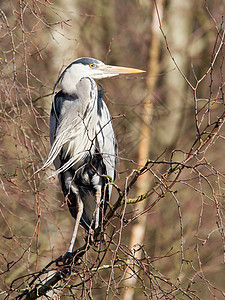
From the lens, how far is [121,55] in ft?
22.2

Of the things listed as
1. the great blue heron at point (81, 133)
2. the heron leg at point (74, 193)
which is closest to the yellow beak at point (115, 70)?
the great blue heron at point (81, 133)

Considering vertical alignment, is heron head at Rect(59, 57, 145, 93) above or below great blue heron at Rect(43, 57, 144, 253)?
above

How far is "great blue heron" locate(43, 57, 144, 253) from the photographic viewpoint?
Answer: 309 cm

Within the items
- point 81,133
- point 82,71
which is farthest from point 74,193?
point 82,71

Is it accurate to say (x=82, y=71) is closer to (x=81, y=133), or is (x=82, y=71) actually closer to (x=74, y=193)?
(x=81, y=133)

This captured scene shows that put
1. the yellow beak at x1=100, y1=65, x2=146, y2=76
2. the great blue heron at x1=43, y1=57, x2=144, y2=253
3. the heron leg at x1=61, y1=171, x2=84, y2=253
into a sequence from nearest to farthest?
the great blue heron at x1=43, y1=57, x2=144, y2=253, the heron leg at x1=61, y1=171, x2=84, y2=253, the yellow beak at x1=100, y1=65, x2=146, y2=76

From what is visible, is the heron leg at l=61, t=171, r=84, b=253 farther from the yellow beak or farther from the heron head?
the yellow beak

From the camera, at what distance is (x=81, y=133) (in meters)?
3.21

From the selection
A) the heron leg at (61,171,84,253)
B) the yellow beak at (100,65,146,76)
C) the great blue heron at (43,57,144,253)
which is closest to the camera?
the great blue heron at (43,57,144,253)

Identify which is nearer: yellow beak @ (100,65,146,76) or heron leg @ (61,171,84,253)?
heron leg @ (61,171,84,253)

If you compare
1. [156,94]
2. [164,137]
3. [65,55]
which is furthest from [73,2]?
[164,137]

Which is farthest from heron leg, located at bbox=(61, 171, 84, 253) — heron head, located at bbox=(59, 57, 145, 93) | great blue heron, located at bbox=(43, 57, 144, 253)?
heron head, located at bbox=(59, 57, 145, 93)

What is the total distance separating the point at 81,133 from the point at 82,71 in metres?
0.44

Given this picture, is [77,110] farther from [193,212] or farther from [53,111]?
[193,212]
